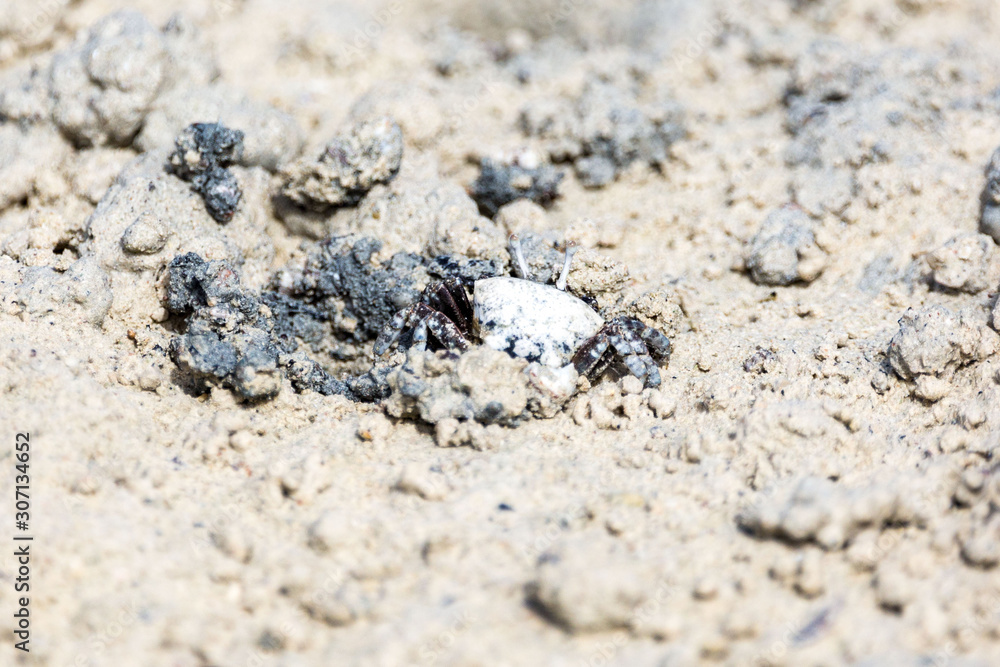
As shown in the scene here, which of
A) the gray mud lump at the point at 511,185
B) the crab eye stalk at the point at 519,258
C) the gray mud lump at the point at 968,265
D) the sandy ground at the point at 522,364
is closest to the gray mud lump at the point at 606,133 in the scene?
the sandy ground at the point at 522,364

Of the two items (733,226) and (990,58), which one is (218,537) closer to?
(733,226)

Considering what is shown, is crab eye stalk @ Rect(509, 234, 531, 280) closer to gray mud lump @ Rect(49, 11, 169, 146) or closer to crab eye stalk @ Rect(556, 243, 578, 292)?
crab eye stalk @ Rect(556, 243, 578, 292)

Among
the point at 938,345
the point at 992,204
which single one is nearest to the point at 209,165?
the point at 938,345

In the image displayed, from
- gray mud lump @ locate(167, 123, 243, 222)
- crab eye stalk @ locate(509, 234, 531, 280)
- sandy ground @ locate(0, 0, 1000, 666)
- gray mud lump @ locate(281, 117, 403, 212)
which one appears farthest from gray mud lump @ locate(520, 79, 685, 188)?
gray mud lump @ locate(167, 123, 243, 222)

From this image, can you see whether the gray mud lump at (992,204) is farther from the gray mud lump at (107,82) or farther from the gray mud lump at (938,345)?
the gray mud lump at (107,82)

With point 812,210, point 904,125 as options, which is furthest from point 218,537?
point 904,125
